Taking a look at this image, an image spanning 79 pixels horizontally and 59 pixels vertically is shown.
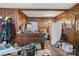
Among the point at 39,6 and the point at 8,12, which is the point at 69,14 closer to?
the point at 39,6

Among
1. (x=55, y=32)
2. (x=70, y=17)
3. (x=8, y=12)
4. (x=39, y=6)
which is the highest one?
(x=39, y=6)

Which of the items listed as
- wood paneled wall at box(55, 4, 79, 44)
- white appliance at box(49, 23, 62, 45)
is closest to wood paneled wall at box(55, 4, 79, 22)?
wood paneled wall at box(55, 4, 79, 44)

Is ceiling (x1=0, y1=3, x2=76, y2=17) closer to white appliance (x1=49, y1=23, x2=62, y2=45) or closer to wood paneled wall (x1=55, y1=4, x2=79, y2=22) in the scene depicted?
wood paneled wall (x1=55, y1=4, x2=79, y2=22)

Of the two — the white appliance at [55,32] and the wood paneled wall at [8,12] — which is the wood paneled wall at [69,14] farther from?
the wood paneled wall at [8,12]

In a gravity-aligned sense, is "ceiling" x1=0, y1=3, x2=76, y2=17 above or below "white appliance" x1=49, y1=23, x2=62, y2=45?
above

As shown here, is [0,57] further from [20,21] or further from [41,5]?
[41,5]

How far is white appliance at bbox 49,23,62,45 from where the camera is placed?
3.18 metres

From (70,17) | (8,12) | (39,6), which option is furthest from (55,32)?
(8,12)

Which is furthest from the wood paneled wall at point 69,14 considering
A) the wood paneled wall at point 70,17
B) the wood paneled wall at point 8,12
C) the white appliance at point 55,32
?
the wood paneled wall at point 8,12

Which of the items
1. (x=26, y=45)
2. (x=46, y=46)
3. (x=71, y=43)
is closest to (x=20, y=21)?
(x=26, y=45)

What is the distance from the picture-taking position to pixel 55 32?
3182 mm

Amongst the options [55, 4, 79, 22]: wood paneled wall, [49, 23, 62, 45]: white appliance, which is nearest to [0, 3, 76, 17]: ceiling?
[55, 4, 79, 22]: wood paneled wall

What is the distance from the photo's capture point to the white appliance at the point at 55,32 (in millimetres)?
3178

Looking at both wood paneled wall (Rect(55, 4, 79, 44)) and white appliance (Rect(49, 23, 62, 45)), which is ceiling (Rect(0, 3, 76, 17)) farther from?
white appliance (Rect(49, 23, 62, 45))
